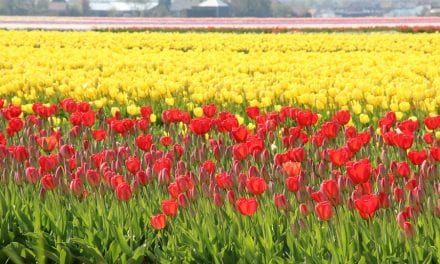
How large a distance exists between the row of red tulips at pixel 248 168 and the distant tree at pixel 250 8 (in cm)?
10954

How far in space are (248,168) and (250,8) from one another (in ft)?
367

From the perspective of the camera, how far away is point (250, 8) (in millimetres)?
115562

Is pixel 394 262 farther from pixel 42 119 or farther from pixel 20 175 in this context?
pixel 42 119

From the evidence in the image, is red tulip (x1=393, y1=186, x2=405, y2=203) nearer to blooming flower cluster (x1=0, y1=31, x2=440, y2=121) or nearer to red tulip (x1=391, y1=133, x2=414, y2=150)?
red tulip (x1=391, y1=133, x2=414, y2=150)

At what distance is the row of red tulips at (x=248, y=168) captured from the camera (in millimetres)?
3887

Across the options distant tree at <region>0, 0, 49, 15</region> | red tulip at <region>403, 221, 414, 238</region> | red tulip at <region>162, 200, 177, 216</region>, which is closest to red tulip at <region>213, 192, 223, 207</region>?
red tulip at <region>162, 200, 177, 216</region>

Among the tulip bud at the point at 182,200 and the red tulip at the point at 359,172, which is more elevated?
the red tulip at the point at 359,172

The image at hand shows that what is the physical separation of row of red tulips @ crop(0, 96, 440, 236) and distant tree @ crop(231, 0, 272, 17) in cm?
10954

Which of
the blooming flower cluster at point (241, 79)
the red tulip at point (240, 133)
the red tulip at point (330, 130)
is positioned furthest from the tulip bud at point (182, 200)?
the blooming flower cluster at point (241, 79)

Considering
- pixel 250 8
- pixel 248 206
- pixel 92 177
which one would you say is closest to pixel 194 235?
pixel 248 206

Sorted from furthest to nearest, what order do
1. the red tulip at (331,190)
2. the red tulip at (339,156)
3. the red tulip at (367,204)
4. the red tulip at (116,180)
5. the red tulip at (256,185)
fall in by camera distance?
the red tulip at (339,156) → the red tulip at (116,180) → the red tulip at (256,185) → the red tulip at (331,190) → the red tulip at (367,204)

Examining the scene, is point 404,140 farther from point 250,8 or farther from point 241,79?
point 250,8

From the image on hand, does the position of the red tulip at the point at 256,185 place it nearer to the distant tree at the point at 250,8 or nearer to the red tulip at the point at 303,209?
the red tulip at the point at 303,209

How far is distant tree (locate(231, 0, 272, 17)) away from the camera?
115 metres
